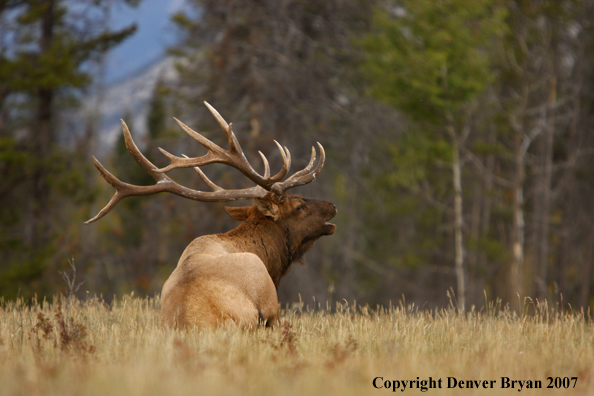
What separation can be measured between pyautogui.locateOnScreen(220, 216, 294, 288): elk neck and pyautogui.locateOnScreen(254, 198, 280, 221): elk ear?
79mm

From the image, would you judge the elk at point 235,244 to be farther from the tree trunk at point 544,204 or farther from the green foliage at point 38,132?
the tree trunk at point 544,204

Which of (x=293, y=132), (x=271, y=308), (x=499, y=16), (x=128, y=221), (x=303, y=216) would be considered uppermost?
(x=499, y=16)

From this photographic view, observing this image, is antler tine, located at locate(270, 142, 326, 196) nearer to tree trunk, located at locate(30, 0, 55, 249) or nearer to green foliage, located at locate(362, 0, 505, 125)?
tree trunk, located at locate(30, 0, 55, 249)

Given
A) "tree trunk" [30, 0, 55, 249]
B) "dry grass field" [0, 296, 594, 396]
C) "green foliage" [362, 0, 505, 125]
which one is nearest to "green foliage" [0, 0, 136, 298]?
"tree trunk" [30, 0, 55, 249]

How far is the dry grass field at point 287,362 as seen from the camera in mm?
3137

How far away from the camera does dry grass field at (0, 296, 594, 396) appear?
314cm

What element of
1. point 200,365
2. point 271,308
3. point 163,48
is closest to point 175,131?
point 163,48

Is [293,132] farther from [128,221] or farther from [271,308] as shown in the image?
[128,221]

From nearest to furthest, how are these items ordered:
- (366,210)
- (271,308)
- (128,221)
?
1. (271,308)
2. (366,210)
3. (128,221)

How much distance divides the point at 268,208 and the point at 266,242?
1.44ft

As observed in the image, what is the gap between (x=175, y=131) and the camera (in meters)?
19.1

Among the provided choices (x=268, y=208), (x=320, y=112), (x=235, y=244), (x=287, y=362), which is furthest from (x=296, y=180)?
(x=320, y=112)

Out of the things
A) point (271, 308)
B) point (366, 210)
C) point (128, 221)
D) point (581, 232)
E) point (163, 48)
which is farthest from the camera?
point (128, 221)

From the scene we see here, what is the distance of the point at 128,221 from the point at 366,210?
13.4 metres
